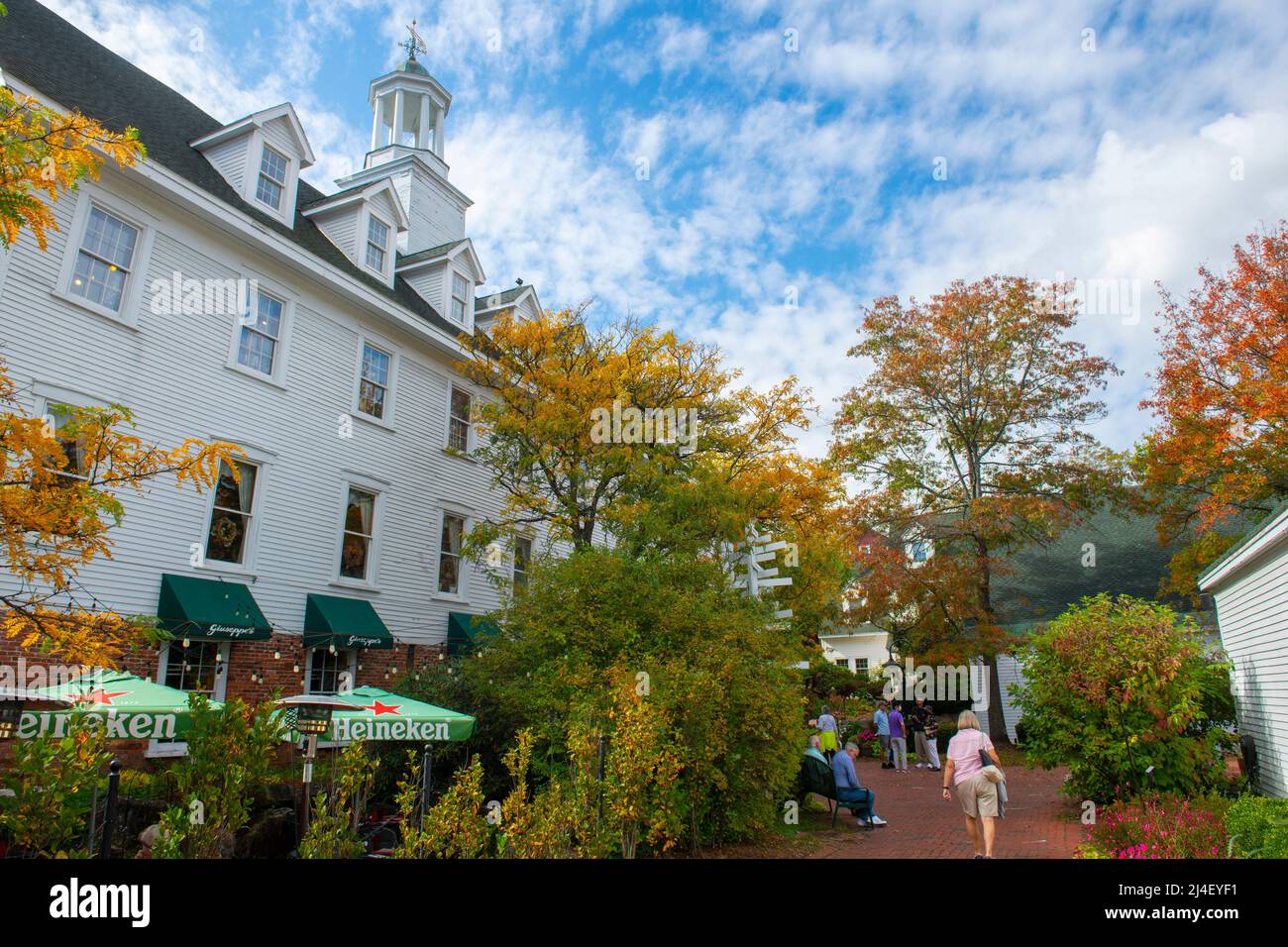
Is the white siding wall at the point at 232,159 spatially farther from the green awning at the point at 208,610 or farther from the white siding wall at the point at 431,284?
the green awning at the point at 208,610

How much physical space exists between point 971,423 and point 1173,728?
17.0m

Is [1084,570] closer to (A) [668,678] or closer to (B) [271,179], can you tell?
(A) [668,678]

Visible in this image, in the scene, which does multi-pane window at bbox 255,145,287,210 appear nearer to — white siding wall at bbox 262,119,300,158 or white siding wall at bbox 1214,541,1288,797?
white siding wall at bbox 262,119,300,158

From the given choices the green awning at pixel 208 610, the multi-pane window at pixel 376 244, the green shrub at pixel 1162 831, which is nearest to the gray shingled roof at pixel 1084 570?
the green shrub at pixel 1162 831

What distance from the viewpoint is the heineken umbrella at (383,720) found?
10.0 meters

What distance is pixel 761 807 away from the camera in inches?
432

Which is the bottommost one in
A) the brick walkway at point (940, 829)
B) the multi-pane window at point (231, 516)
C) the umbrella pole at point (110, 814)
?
the brick walkway at point (940, 829)

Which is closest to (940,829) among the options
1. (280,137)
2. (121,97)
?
(280,137)

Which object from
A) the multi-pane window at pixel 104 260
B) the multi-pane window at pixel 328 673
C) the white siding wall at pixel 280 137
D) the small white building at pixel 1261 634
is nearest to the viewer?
the small white building at pixel 1261 634

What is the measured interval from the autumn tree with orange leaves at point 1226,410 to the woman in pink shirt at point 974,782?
15.6 meters

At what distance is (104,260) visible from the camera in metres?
13.6
